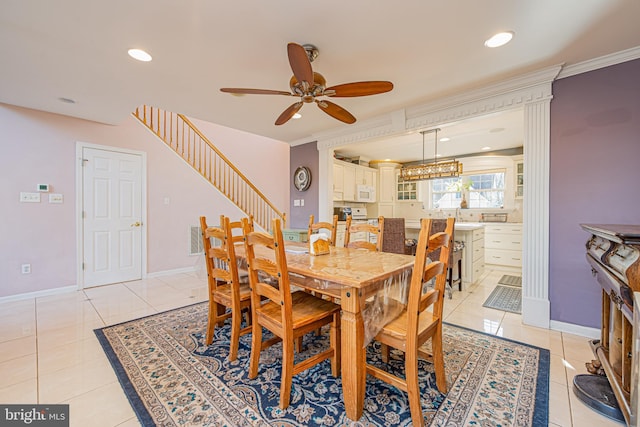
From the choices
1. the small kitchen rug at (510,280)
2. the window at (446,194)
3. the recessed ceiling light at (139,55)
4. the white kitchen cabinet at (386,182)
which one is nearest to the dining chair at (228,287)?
the recessed ceiling light at (139,55)

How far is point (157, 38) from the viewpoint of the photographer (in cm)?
200

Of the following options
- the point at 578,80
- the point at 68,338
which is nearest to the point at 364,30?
the point at 578,80

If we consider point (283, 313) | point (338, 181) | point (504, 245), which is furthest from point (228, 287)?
point (504, 245)

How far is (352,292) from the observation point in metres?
1.36

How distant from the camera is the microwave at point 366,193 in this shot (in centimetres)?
594

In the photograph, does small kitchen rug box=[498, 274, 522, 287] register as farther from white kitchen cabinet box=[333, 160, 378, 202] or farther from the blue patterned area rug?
white kitchen cabinet box=[333, 160, 378, 202]

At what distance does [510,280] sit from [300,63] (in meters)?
4.60

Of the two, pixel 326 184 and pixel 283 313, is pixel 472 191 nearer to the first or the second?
pixel 326 184

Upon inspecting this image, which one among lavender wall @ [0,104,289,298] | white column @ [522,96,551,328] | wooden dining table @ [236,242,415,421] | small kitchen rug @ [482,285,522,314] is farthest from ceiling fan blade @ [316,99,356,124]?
small kitchen rug @ [482,285,522,314]

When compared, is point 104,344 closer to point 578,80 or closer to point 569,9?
point 569,9

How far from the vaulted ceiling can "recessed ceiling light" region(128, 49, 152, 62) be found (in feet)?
0.16

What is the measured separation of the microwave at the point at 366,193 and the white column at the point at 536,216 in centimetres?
351

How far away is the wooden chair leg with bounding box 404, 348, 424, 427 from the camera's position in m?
1.32

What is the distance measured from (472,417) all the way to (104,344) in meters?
2.71
